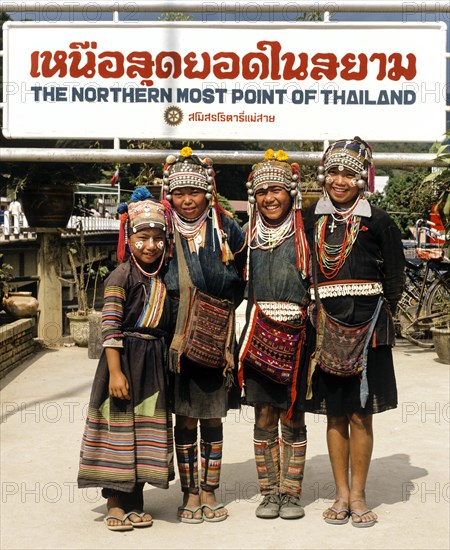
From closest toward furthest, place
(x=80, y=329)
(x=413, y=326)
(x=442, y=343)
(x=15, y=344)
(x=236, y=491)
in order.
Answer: (x=236, y=491)
(x=15, y=344)
(x=442, y=343)
(x=413, y=326)
(x=80, y=329)

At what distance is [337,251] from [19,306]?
6.66 metres

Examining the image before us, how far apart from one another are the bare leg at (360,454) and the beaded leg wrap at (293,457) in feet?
0.89

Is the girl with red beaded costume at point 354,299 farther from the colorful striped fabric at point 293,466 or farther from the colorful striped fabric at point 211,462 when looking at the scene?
the colorful striped fabric at point 211,462

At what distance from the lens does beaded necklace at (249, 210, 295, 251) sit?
4.62 meters

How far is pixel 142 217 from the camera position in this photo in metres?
4.56

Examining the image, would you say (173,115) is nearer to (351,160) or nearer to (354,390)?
(351,160)

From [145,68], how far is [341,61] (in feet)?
4.83

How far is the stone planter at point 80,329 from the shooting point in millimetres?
10938

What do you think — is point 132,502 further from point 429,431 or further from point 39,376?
point 39,376

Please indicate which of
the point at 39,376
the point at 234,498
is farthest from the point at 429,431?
the point at 39,376

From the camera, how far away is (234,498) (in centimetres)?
512

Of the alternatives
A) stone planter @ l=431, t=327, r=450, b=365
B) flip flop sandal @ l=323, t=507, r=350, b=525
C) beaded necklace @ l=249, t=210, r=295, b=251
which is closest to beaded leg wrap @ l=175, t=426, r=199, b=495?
flip flop sandal @ l=323, t=507, r=350, b=525

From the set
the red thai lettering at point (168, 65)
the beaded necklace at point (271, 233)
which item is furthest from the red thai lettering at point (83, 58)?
the beaded necklace at point (271, 233)

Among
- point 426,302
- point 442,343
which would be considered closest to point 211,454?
point 442,343
